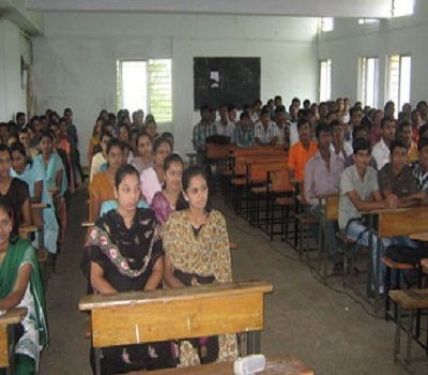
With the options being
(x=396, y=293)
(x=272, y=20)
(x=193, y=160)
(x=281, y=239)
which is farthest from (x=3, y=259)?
(x=272, y=20)

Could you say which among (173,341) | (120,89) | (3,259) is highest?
(120,89)

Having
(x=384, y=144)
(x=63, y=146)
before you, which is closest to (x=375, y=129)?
(x=384, y=144)

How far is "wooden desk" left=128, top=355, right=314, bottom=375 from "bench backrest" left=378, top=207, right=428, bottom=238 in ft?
7.72

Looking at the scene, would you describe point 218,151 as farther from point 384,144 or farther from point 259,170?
A: point 384,144

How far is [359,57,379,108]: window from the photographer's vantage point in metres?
12.6

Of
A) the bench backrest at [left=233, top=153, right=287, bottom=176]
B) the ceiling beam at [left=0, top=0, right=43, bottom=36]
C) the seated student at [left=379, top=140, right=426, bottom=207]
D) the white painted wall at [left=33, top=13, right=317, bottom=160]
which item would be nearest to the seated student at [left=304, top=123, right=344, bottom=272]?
the seated student at [left=379, top=140, right=426, bottom=207]

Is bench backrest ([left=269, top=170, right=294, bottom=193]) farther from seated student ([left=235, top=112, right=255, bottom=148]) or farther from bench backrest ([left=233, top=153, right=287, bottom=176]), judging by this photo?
seated student ([left=235, top=112, right=255, bottom=148])

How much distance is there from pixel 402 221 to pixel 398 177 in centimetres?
94

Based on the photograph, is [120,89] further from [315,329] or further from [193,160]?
[315,329]

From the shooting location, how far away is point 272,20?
48.8ft

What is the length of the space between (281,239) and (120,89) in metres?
7.87

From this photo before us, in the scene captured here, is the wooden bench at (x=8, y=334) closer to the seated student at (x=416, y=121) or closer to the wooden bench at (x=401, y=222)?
the wooden bench at (x=401, y=222)

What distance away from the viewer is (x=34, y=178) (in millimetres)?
5895

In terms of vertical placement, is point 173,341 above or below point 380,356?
above
